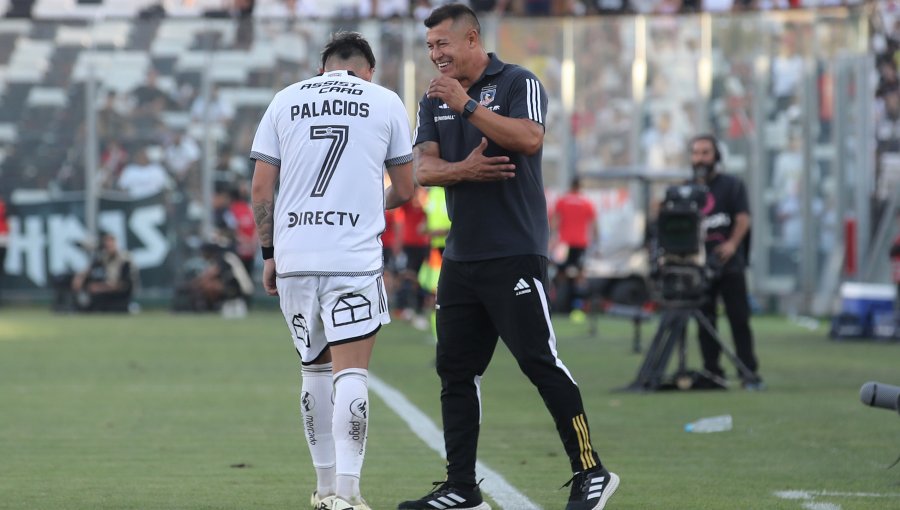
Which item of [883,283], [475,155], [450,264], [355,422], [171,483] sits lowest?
[883,283]

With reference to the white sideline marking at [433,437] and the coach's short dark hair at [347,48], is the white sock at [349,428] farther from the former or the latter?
the coach's short dark hair at [347,48]

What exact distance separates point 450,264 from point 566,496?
123 cm

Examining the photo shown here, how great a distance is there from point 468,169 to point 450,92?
33 cm

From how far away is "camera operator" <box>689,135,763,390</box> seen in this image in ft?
47.2

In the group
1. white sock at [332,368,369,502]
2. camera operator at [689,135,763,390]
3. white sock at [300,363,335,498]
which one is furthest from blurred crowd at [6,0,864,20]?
white sock at [332,368,369,502]

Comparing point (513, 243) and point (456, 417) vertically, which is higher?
point (513, 243)

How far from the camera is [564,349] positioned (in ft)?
63.8

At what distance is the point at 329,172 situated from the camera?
6.89m

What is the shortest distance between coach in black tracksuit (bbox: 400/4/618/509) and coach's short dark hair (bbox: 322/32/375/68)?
1.00 ft

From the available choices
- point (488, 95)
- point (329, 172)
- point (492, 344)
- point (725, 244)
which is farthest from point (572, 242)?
point (329, 172)

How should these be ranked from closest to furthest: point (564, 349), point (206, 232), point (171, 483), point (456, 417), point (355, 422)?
point (355, 422) → point (456, 417) → point (171, 483) → point (564, 349) → point (206, 232)

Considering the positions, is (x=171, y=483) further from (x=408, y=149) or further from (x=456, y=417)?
(x=408, y=149)

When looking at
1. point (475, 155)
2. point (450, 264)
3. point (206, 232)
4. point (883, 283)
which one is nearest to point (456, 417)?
point (450, 264)

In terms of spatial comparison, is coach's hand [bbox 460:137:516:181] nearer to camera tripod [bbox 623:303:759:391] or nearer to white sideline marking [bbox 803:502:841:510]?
white sideline marking [bbox 803:502:841:510]
